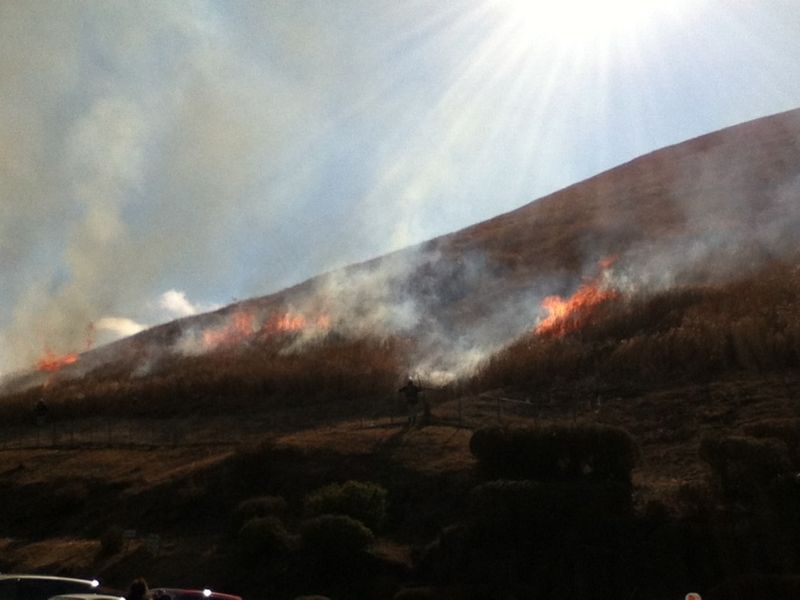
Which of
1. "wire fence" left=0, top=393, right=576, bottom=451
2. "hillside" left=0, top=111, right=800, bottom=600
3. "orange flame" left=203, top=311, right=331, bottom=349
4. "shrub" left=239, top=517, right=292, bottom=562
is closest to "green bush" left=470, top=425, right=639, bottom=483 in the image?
"hillside" left=0, top=111, right=800, bottom=600

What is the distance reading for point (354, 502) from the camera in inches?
1032

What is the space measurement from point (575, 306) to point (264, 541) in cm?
3197

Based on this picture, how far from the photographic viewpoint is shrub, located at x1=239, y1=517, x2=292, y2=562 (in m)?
24.9

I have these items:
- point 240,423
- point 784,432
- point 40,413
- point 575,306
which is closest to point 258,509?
point 784,432

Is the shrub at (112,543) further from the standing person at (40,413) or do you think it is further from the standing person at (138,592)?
the standing person at (40,413)

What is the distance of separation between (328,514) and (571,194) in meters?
59.4

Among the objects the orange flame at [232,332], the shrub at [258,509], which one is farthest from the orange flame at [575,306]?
the orange flame at [232,332]

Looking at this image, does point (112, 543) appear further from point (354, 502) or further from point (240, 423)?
point (240, 423)

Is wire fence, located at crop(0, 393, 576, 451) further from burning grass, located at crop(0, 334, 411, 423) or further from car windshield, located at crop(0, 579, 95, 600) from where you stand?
car windshield, located at crop(0, 579, 95, 600)

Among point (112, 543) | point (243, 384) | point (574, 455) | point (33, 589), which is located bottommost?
point (33, 589)

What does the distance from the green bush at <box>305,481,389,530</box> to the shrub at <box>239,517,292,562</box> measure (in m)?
1.39

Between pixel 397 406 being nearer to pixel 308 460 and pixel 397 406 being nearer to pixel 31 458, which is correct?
pixel 308 460

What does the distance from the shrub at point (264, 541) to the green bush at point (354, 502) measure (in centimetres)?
139

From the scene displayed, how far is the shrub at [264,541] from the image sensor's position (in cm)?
2488
